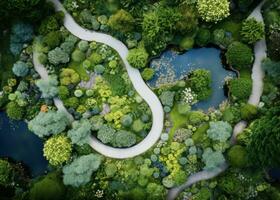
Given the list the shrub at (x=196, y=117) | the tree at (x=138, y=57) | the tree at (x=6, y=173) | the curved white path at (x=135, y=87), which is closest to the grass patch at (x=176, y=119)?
the shrub at (x=196, y=117)

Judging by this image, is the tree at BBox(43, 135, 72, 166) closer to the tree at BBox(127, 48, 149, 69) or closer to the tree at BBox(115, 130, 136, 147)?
the tree at BBox(115, 130, 136, 147)

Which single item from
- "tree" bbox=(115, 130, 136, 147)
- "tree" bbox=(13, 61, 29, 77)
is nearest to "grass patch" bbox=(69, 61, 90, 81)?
"tree" bbox=(13, 61, 29, 77)

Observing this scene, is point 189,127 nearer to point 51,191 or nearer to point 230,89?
point 230,89

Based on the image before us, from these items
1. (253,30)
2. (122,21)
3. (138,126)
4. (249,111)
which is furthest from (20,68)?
(253,30)

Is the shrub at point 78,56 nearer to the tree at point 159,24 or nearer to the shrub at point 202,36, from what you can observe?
the tree at point 159,24

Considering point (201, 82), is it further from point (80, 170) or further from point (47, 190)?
point (47, 190)

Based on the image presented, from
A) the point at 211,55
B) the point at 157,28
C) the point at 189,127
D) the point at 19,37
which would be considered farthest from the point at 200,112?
the point at 19,37
